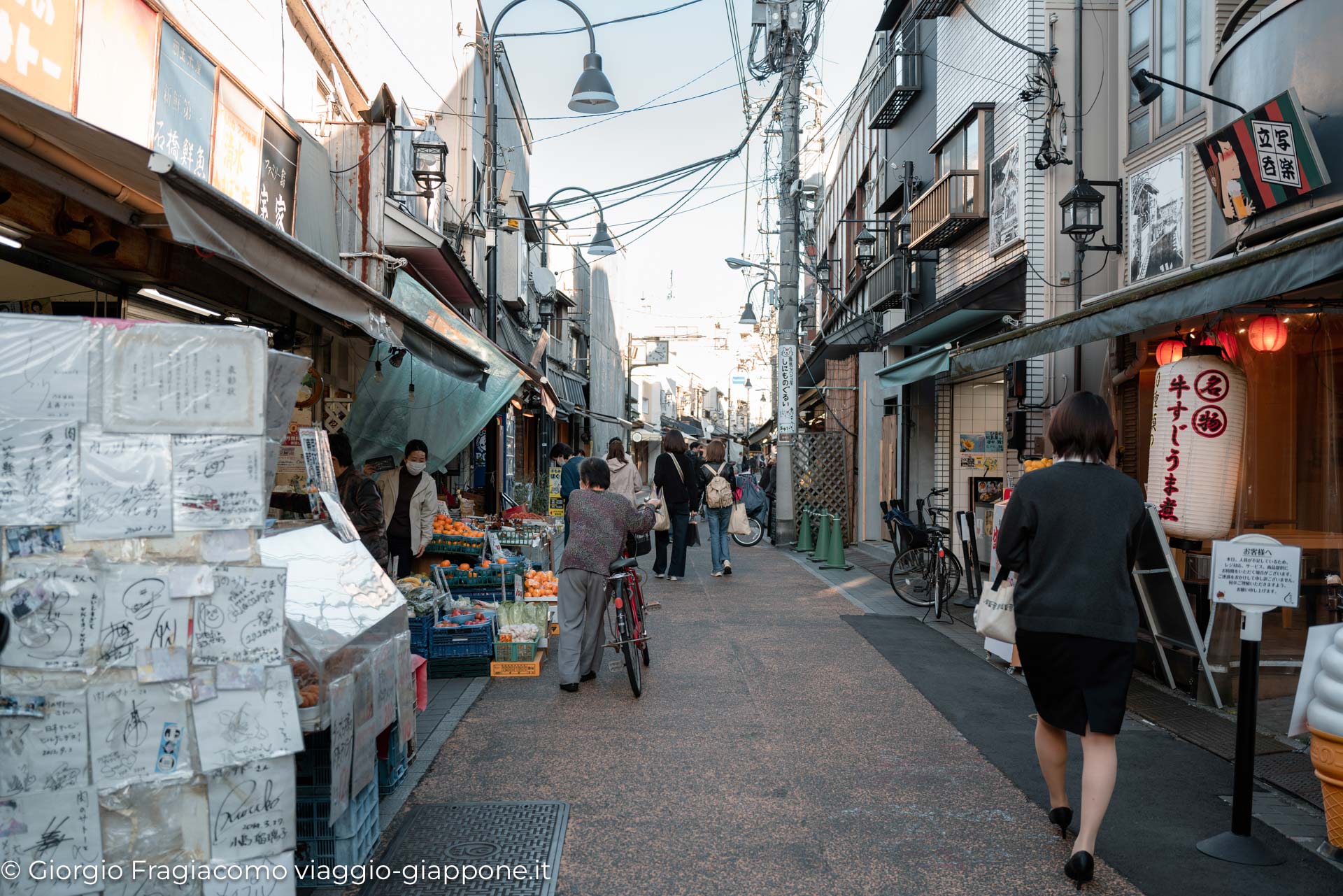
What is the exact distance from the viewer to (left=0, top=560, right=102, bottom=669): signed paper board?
336cm

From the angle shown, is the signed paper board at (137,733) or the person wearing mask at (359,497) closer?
the signed paper board at (137,733)

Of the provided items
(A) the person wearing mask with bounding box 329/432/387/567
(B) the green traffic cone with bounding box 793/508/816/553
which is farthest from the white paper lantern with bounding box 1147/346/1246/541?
(B) the green traffic cone with bounding box 793/508/816/553

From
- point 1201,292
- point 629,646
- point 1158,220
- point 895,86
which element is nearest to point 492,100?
point 895,86

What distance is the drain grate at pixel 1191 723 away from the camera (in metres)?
6.06

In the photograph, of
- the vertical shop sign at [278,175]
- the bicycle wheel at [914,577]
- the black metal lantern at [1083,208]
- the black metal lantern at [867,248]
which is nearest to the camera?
the vertical shop sign at [278,175]

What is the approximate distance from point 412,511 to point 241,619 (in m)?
6.16

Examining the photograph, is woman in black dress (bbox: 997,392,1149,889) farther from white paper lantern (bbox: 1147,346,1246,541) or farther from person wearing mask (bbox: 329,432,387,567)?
person wearing mask (bbox: 329,432,387,567)

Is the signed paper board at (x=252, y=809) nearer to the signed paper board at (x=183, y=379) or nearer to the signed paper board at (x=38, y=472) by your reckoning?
the signed paper board at (x=38, y=472)

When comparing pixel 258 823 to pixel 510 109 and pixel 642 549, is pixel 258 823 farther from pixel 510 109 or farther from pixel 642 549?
pixel 510 109

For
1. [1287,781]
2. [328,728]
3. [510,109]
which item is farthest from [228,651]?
[510,109]

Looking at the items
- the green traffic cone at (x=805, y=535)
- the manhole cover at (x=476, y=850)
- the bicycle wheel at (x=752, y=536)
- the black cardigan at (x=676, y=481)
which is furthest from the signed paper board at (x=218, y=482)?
the bicycle wheel at (x=752, y=536)

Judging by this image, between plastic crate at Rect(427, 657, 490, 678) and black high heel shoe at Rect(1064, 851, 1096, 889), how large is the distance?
202 inches

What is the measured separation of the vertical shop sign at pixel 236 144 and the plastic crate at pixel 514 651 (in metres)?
4.27

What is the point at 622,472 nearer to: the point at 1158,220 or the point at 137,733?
the point at 1158,220
